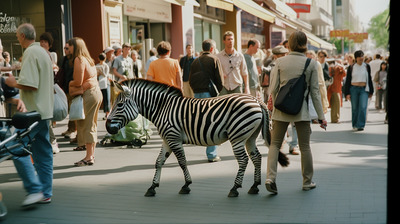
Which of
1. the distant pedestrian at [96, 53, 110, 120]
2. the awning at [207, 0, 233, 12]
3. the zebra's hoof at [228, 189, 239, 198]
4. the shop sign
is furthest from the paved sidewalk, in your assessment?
the awning at [207, 0, 233, 12]

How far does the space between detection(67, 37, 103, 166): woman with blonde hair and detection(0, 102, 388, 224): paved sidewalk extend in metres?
0.41

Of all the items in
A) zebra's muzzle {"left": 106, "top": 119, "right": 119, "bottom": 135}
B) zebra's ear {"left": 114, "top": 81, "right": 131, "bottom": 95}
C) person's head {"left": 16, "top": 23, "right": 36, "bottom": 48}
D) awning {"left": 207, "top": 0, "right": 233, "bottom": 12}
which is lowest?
zebra's muzzle {"left": 106, "top": 119, "right": 119, "bottom": 135}

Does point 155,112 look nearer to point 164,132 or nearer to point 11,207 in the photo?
point 164,132

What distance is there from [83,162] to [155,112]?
2407mm

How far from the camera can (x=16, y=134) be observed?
5793mm

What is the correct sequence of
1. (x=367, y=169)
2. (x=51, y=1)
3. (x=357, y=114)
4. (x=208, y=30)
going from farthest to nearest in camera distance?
1. (x=208, y=30)
2. (x=51, y=1)
3. (x=357, y=114)
4. (x=367, y=169)

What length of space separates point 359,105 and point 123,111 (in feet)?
26.8

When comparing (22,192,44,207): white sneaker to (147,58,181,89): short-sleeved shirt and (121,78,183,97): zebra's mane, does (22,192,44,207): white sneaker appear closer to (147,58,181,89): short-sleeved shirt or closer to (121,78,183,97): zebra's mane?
(121,78,183,97): zebra's mane

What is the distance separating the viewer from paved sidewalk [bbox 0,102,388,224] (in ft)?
19.6

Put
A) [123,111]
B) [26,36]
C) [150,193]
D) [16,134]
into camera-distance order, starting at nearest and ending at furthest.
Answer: [16,134] < [26,36] < [150,193] < [123,111]

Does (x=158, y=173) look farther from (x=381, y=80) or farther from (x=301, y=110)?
(x=381, y=80)

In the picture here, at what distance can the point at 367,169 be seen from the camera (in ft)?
28.3

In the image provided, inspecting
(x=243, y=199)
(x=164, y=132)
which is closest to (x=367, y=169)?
(x=243, y=199)

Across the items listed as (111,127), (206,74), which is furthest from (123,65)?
(111,127)
